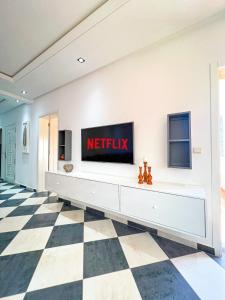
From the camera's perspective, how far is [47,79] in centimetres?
317

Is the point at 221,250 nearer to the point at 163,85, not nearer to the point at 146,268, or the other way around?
the point at 146,268

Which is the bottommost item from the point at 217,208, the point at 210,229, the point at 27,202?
the point at 27,202

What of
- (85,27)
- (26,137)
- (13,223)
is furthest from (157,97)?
(26,137)

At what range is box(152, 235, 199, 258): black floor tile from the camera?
5.23 ft

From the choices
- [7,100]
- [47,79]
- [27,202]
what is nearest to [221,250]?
[27,202]

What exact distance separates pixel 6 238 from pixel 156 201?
190 cm

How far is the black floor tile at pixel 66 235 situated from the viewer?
5.85ft

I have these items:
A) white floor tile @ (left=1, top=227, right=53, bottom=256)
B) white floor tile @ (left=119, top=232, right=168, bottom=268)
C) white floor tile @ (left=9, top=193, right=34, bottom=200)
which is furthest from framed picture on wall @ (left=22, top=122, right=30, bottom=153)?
white floor tile @ (left=119, top=232, right=168, bottom=268)

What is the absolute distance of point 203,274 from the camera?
1.32 metres

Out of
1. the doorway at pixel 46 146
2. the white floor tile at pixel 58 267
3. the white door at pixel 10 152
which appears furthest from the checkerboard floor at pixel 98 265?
the white door at pixel 10 152

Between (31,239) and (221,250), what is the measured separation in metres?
2.15

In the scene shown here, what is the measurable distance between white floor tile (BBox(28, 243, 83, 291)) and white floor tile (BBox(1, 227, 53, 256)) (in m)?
0.19

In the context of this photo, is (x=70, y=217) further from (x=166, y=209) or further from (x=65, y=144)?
(x=166, y=209)

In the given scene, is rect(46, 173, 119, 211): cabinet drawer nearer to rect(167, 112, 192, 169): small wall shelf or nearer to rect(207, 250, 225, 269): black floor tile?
rect(167, 112, 192, 169): small wall shelf
